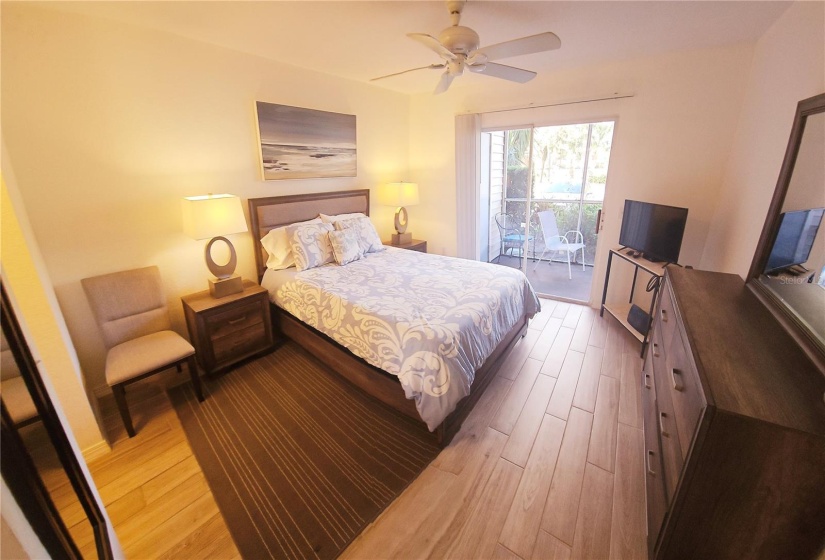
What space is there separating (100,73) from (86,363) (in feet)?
6.43

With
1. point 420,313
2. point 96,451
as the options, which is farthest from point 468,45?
point 96,451

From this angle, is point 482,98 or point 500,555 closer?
point 500,555

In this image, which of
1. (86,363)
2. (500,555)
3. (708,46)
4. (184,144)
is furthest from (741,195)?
(86,363)

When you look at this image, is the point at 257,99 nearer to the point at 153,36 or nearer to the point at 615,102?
the point at 153,36

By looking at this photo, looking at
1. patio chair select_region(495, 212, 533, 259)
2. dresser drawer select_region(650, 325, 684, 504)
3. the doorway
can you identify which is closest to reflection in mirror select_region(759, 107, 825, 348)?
dresser drawer select_region(650, 325, 684, 504)

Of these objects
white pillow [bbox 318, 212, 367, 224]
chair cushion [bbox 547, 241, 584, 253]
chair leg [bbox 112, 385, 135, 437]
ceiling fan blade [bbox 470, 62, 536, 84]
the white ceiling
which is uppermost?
the white ceiling

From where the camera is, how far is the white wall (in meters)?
2.73

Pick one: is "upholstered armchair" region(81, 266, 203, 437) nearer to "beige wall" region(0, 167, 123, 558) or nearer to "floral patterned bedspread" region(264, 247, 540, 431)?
"beige wall" region(0, 167, 123, 558)

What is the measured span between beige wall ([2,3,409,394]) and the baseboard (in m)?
0.67

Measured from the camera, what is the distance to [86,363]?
2.27 metres

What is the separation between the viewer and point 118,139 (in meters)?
2.21

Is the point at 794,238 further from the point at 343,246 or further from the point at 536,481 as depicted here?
the point at 343,246

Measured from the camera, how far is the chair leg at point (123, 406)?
194cm

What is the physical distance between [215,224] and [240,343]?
0.98 m
